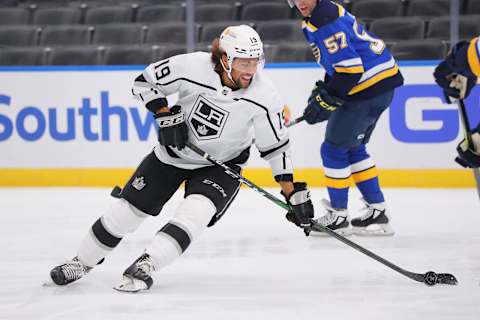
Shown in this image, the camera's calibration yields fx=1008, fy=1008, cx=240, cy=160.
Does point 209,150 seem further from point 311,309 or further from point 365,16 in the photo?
point 365,16

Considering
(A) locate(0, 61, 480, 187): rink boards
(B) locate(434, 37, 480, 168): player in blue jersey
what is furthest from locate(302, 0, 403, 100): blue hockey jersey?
(A) locate(0, 61, 480, 187): rink boards

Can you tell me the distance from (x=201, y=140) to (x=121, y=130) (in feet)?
11.8

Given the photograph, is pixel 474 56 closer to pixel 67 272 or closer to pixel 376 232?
pixel 67 272

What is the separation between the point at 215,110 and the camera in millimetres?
3504

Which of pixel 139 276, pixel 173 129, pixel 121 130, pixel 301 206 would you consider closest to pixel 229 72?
pixel 173 129

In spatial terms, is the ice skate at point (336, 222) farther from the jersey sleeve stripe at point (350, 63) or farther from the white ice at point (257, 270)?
the jersey sleeve stripe at point (350, 63)

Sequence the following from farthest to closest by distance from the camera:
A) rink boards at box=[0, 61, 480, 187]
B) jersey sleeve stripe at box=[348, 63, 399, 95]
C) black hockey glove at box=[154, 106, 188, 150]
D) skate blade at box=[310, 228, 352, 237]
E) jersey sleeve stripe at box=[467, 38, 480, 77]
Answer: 1. rink boards at box=[0, 61, 480, 187]
2. skate blade at box=[310, 228, 352, 237]
3. jersey sleeve stripe at box=[348, 63, 399, 95]
4. black hockey glove at box=[154, 106, 188, 150]
5. jersey sleeve stripe at box=[467, 38, 480, 77]

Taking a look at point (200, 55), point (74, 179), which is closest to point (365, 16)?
point (74, 179)

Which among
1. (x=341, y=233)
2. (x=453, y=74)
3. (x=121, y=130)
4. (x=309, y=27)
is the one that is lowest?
(x=121, y=130)

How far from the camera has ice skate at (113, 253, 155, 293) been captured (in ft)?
10.9

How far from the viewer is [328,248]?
175 inches

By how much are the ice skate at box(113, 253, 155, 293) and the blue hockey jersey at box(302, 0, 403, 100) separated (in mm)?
1586

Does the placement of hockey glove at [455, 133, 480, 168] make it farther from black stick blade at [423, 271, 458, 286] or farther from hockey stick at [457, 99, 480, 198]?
black stick blade at [423, 271, 458, 286]

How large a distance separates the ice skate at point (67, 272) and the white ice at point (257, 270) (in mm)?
30
